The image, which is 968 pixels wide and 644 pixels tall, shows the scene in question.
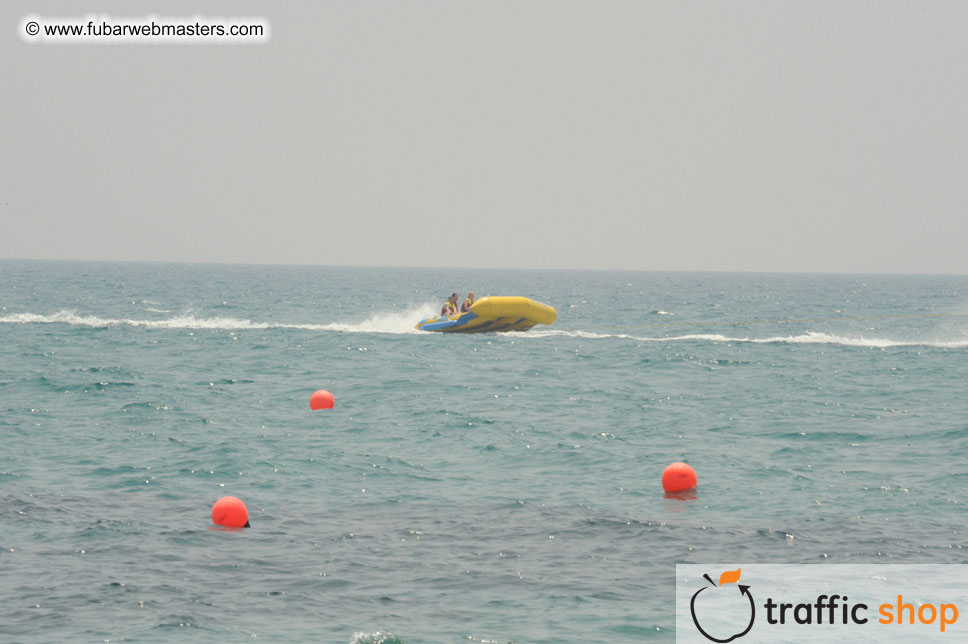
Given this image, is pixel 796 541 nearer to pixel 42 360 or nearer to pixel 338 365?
pixel 338 365

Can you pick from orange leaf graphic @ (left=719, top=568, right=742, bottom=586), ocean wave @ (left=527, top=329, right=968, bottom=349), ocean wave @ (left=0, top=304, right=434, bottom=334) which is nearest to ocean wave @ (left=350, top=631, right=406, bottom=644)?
orange leaf graphic @ (left=719, top=568, right=742, bottom=586)

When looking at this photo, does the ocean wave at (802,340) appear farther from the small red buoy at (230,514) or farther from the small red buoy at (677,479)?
the small red buoy at (230,514)

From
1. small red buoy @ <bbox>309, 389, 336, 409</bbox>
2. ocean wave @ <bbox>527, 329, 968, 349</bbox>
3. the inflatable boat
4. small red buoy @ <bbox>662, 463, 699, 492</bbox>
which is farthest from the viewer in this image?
ocean wave @ <bbox>527, 329, 968, 349</bbox>

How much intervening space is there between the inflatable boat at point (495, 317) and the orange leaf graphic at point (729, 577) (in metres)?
22.5

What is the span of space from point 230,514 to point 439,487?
318cm

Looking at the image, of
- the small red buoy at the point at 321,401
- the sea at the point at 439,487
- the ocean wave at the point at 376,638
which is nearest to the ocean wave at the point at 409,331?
the sea at the point at 439,487

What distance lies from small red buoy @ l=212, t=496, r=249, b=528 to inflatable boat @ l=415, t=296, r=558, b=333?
69.0 ft

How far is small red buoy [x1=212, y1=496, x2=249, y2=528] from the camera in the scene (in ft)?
38.2

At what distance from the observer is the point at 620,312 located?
64.8 metres

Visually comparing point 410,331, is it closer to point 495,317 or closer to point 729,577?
point 495,317

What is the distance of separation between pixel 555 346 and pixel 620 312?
31.0 m

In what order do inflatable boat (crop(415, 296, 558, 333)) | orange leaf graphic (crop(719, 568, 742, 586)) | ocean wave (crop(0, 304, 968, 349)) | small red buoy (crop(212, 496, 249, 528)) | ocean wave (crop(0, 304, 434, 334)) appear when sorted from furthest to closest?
1. ocean wave (crop(0, 304, 434, 334))
2. ocean wave (crop(0, 304, 968, 349))
3. inflatable boat (crop(415, 296, 558, 333))
4. small red buoy (crop(212, 496, 249, 528))
5. orange leaf graphic (crop(719, 568, 742, 586))

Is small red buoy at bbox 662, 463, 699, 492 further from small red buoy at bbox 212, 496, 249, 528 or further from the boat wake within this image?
the boat wake

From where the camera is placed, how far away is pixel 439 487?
13.9 meters
